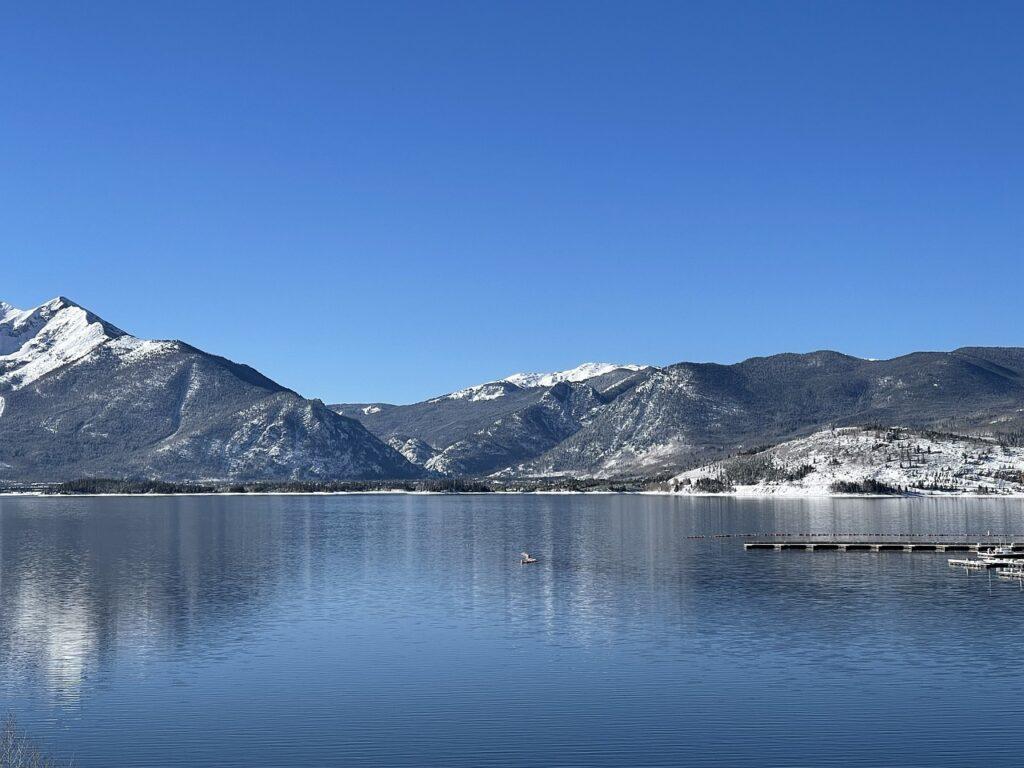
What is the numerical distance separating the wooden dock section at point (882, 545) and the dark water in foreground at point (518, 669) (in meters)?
45.2

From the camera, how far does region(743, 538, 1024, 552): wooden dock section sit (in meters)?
180

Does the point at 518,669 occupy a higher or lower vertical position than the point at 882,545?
higher

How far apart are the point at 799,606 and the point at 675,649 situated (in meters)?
29.8

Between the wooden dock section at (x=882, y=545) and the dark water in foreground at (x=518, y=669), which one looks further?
the wooden dock section at (x=882, y=545)

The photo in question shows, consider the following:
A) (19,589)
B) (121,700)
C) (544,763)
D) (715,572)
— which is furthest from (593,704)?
(19,589)

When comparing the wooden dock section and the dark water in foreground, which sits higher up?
the dark water in foreground

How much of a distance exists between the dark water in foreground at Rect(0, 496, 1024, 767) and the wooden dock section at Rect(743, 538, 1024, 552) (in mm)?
45166

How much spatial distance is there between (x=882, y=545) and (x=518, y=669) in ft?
405

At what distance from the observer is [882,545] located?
7156 inches

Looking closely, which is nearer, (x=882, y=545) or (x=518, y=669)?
(x=518, y=669)

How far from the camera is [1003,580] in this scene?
437ft

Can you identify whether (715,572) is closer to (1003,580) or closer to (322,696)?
(1003,580)

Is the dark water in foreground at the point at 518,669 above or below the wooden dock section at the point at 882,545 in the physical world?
above

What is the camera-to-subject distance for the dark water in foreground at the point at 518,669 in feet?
189
